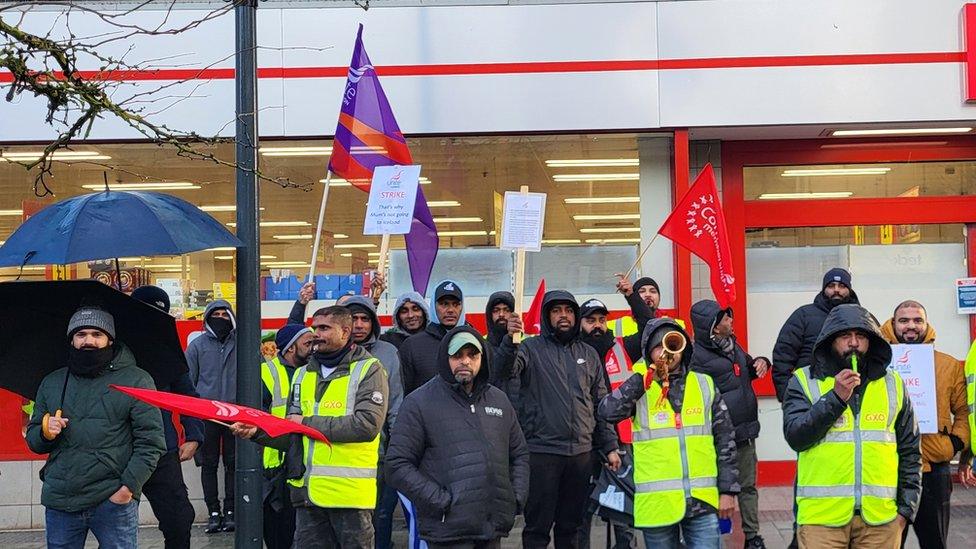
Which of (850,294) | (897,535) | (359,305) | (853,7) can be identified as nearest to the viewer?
(897,535)

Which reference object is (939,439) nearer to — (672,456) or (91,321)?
(672,456)

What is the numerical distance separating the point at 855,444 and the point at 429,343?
10.9ft

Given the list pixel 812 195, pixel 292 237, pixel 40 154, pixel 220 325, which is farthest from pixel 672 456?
pixel 40 154

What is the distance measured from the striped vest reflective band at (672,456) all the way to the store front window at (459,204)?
4.00 m

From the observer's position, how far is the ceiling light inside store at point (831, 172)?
33.5 ft

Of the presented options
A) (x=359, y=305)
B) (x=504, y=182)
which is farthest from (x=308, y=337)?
(x=504, y=182)

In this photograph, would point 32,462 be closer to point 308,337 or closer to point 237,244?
point 308,337

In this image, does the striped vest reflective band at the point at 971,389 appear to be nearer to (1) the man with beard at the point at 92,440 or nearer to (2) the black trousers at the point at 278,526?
(2) the black trousers at the point at 278,526

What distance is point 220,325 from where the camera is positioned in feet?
29.1

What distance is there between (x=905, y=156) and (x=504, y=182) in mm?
3621

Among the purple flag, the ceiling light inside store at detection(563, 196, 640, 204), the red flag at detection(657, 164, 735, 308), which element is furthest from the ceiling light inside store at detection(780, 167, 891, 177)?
the purple flag

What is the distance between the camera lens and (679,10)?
9625mm

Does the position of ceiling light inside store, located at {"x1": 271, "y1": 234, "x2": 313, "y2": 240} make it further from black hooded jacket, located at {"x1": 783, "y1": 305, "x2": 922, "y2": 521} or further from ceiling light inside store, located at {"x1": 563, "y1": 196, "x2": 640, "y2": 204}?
black hooded jacket, located at {"x1": 783, "y1": 305, "x2": 922, "y2": 521}

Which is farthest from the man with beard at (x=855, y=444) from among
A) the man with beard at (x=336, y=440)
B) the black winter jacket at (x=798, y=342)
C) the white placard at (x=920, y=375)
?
the black winter jacket at (x=798, y=342)
